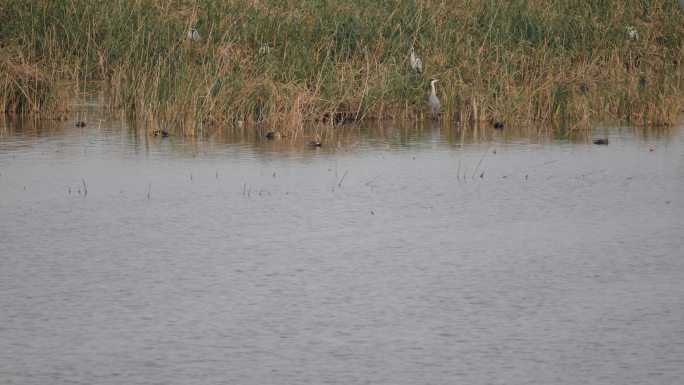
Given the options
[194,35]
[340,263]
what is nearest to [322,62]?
[194,35]

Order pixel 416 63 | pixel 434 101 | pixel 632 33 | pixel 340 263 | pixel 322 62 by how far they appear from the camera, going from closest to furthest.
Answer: pixel 340 263 → pixel 434 101 → pixel 416 63 → pixel 322 62 → pixel 632 33

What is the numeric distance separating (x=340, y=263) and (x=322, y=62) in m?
7.61

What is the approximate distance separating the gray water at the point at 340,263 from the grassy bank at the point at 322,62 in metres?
1.55

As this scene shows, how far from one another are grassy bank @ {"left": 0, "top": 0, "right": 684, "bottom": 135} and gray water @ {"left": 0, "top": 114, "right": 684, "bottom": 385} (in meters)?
1.55

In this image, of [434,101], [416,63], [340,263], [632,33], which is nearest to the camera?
[340,263]

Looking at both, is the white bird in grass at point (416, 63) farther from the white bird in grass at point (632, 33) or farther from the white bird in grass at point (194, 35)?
the white bird in grass at point (632, 33)

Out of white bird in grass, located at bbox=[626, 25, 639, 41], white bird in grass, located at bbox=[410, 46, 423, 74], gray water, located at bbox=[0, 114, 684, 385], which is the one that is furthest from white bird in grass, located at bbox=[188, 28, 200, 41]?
white bird in grass, located at bbox=[626, 25, 639, 41]

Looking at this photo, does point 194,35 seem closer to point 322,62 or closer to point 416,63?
point 322,62

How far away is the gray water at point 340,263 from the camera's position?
16.4 ft

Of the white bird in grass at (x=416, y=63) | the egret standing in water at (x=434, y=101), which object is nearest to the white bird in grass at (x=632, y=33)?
the white bird in grass at (x=416, y=63)

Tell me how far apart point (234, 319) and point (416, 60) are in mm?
8545

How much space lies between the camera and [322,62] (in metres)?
14.2

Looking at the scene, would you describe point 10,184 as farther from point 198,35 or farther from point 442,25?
point 442,25

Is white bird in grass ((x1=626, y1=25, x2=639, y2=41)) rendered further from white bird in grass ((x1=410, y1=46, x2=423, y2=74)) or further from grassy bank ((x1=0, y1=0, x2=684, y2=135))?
white bird in grass ((x1=410, y1=46, x2=423, y2=74))
